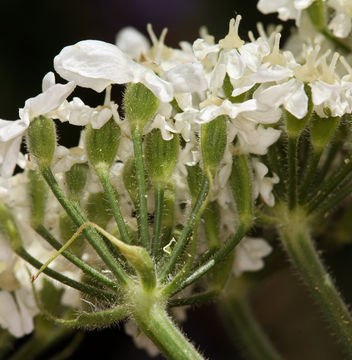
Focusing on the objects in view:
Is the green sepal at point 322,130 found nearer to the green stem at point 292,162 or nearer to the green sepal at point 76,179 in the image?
the green stem at point 292,162

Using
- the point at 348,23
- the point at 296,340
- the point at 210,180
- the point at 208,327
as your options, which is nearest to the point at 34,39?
the point at 208,327

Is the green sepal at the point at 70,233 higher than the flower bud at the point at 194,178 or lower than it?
lower

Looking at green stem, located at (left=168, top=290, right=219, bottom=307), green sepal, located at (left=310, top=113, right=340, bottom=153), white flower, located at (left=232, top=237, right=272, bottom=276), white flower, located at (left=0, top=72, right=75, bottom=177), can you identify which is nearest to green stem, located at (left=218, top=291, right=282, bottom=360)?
white flower, located at (left=232, top=237, right=272, bottom=276)

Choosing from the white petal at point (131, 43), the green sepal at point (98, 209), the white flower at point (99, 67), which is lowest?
the green sepal at point (98, 209)

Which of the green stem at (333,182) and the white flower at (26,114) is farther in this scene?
the green stem at (333,182)

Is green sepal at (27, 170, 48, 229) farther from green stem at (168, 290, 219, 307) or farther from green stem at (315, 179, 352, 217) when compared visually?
green stem at (315, 179, 352, 217)

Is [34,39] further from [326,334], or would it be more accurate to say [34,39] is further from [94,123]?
[94,123]

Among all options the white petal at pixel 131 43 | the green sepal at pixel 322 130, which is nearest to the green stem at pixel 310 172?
the green sepal at pixel 322 130
